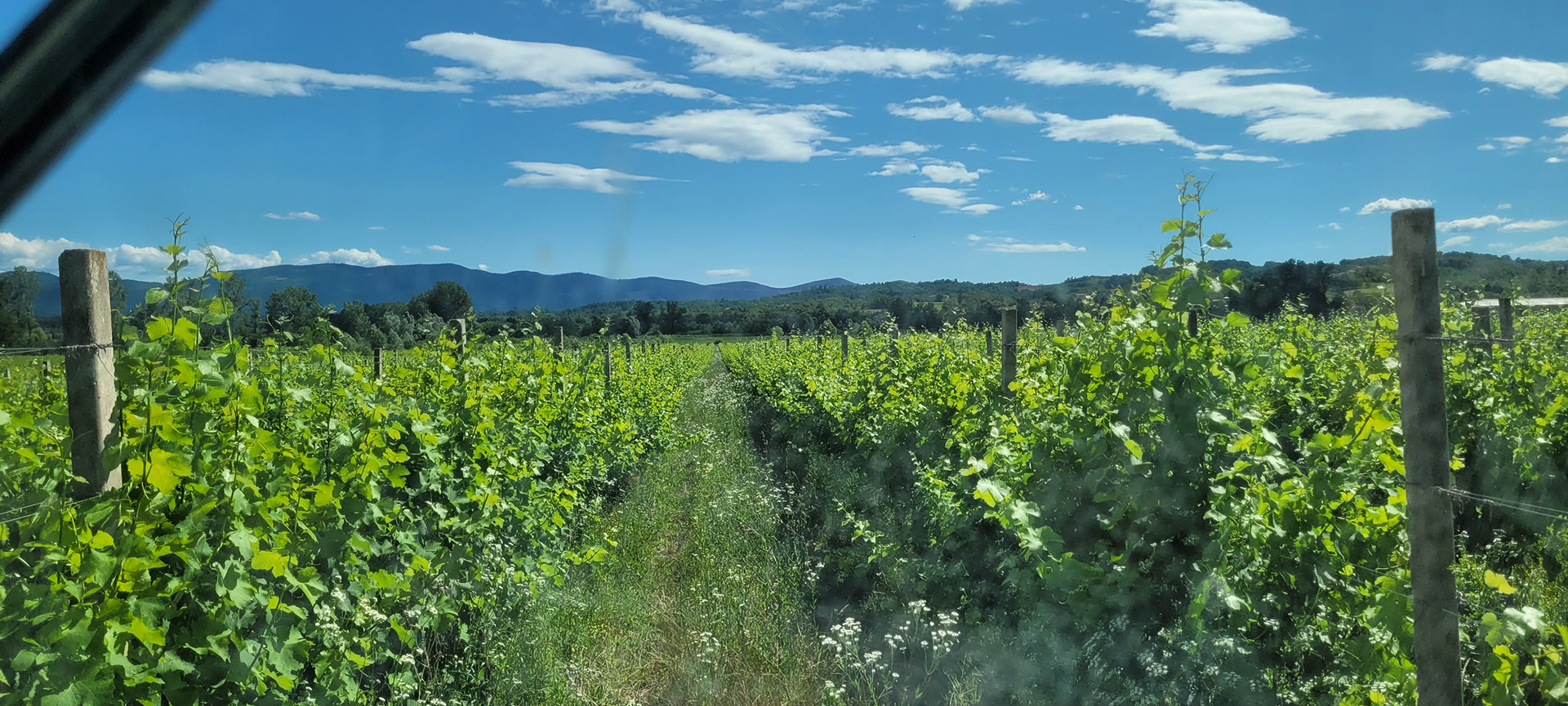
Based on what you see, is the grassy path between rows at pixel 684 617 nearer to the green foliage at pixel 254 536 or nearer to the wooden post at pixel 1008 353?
the green foliage at pixel 254 536

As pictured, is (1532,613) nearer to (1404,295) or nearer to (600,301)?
(1404,295)

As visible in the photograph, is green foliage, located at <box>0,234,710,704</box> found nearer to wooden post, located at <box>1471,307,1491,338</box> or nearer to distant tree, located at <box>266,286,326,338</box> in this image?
distant tree, located at <box>266,286,326,338</box>

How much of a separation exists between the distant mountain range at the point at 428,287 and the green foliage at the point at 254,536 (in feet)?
0.90

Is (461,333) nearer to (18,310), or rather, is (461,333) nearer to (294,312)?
(294,312)

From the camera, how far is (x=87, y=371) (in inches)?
98.1

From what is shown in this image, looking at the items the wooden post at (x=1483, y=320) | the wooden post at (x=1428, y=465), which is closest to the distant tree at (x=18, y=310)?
the wooden post at (x=1428, y=465)

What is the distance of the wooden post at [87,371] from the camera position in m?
2.47

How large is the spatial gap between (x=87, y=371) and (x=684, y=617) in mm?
3474

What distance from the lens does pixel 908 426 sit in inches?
297

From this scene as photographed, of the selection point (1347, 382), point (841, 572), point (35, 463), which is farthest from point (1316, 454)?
point (35, 463)

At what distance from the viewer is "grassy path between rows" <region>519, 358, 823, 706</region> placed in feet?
13.9

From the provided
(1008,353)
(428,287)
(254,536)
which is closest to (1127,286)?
(1008,353)

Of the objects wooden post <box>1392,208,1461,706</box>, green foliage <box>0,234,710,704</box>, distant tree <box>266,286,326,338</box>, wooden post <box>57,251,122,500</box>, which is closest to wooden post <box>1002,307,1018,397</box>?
green foliage <box>0,234,710,704</box>

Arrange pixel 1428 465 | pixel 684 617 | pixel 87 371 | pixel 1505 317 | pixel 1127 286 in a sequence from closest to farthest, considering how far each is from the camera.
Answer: pixel 1428 465 < pixel 87 371 < pixel 1127 286 < pixel 684 617 < pixel 1505 317
